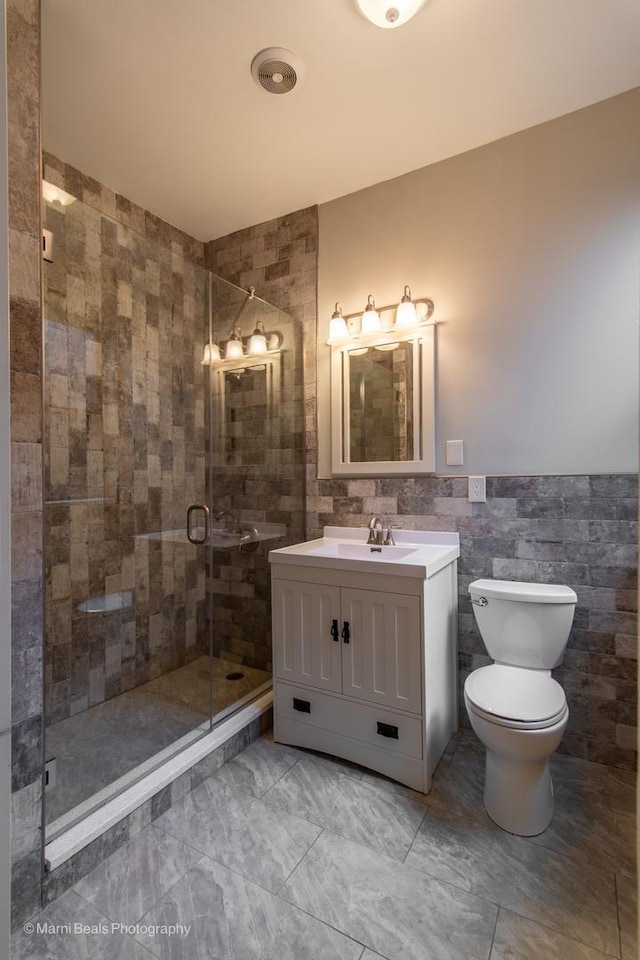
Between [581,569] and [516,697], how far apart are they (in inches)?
25.3

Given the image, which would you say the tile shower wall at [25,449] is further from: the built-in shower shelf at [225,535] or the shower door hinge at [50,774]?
the built-in shower shelf at [225,535]

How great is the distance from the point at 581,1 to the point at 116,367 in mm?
2264

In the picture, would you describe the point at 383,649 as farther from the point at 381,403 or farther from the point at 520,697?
the point at 381,403

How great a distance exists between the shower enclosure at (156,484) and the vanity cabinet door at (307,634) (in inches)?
13.3

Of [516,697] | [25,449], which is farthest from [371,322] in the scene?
[516,697]

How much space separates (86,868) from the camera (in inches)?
53.7

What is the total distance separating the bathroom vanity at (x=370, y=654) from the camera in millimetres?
1741

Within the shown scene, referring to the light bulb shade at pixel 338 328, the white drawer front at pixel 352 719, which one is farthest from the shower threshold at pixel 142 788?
the light bulb shade at pixel 338 328

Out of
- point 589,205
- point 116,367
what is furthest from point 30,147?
point 589,205

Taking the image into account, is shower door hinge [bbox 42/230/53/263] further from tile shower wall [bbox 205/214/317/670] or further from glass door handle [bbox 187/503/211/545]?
glass door handle [bbox 187/503/211/545]

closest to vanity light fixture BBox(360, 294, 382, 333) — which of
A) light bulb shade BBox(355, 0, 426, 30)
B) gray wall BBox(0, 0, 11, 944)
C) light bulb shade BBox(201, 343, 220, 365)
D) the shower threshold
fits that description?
light bulb shade BBox(201, 343, 220, 365)

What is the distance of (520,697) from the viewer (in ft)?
5.24

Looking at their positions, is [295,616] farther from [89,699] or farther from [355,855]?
[89,699]

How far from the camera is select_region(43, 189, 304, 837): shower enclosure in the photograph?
196cm
